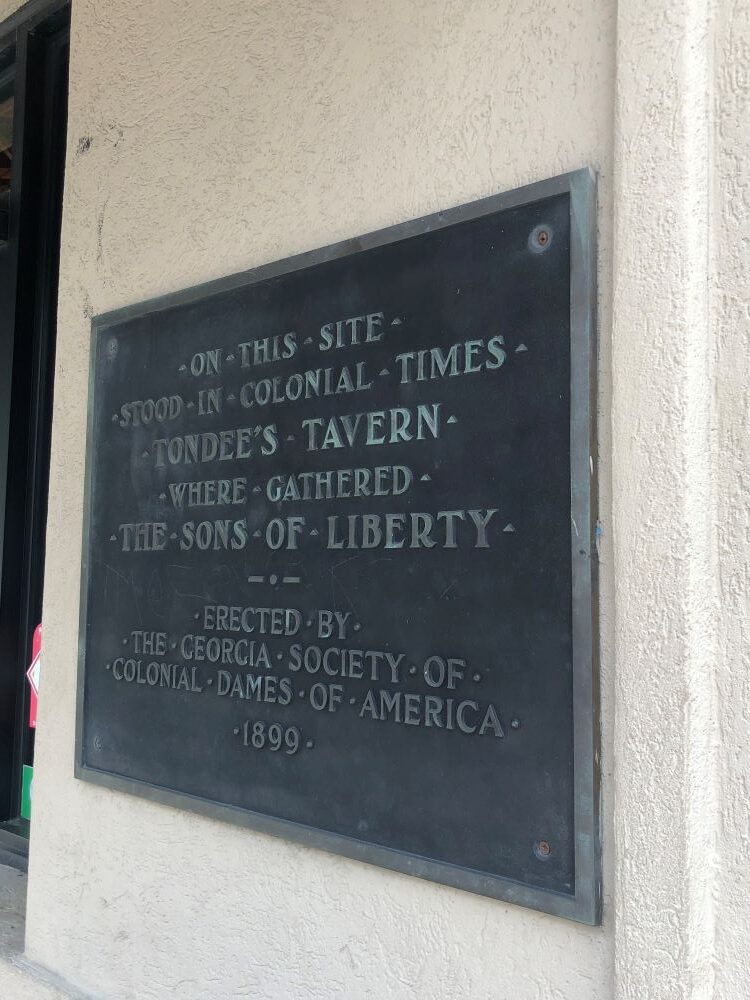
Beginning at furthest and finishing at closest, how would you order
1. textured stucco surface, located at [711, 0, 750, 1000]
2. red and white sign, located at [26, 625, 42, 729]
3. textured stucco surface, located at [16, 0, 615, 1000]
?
1. red and white sign, located at [26, 625, 42, 729]
2. textured stucco surface, located at [16, 0, 615, 1000]
3. textured stucco surface, located at [711, 0, 750, 1000]

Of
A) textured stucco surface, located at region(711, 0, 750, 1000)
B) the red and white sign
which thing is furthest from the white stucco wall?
the red and white sign

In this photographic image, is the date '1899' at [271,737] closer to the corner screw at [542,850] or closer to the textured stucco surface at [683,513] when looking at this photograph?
the corner screw at [542,850]

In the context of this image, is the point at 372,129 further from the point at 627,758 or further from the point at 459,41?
the point at 627,758

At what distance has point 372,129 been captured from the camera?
193 centimetres

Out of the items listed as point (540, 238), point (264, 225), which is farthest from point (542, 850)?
point (264, 225)

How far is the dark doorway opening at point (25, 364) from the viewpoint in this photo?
130 inches

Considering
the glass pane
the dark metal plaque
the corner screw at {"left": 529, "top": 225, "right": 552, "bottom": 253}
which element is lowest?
the dark metal plaque

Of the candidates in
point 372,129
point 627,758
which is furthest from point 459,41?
point 627,758

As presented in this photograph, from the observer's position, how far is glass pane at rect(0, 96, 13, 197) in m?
3.70

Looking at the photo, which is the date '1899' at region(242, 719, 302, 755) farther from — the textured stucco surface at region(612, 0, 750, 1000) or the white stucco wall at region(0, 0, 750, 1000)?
the textured stucco surface at region(612, 0, 750, 1000)

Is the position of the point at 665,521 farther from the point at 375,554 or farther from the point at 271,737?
the point at 271,737

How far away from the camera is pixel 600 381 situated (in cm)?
152

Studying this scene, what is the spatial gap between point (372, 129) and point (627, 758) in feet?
4.34

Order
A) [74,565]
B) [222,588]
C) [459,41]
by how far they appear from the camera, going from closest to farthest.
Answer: [459,41]
[222,588]
[74,565]
